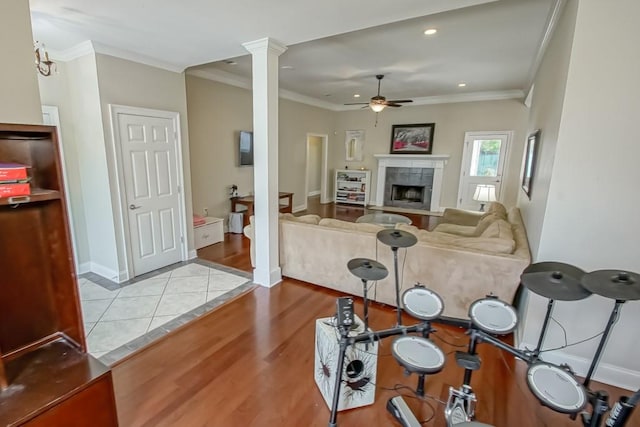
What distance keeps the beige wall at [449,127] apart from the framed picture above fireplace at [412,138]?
0.41ft

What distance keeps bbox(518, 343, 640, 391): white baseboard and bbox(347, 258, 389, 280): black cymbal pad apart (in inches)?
54.7

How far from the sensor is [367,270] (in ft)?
6.17

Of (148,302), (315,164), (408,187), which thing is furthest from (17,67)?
(315,164)

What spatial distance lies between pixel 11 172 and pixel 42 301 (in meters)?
0.68

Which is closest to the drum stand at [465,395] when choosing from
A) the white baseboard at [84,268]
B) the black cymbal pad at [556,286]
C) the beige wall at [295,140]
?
the black cymbal pad at [556,286]

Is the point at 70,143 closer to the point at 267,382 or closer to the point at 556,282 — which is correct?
the point at 267,382

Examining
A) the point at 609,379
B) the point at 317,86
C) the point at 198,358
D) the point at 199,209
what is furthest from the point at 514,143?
the point at 198,358

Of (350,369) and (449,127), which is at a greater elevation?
(449,127)

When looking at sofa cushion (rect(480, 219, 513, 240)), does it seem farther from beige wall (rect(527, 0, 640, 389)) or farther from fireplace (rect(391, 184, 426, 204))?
fireplace (rect(391, 184, 426, 204))

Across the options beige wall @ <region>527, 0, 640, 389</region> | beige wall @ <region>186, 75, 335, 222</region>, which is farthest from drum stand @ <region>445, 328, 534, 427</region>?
beige wall @ <region>186, 75, 335, 222</region>

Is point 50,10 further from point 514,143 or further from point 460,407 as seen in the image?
point 514,143

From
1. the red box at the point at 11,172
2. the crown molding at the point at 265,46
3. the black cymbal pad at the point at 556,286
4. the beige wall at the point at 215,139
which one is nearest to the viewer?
the red box at the point at 11,172

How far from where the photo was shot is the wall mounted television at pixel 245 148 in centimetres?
546

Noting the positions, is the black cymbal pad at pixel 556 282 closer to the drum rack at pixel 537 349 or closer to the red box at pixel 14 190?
the drum rack at pixel 537 349
